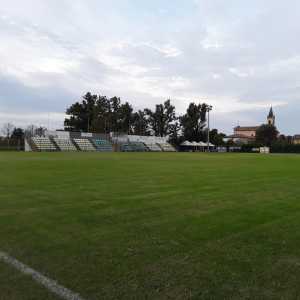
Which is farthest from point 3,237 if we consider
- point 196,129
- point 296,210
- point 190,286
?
point 196,129

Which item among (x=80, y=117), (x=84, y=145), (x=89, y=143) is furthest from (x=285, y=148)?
(x=80, y=117)

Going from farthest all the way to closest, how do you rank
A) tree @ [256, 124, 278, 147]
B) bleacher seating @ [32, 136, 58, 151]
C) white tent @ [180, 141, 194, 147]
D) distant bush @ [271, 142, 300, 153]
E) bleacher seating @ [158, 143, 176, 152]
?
1. tree @ [256, 124, 278, 147]
2. white tent @ [180, 141, 194, 147]
3. bleacher seating @ [158, 143, 176, 152]
4. distant bush @ [271, 142, 300, 153]
5. bleacher seating @ [32, 136, 58, 151]

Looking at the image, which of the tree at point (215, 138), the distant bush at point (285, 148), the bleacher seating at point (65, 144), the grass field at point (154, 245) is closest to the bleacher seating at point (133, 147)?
the bleacher seating at point (65, 144)

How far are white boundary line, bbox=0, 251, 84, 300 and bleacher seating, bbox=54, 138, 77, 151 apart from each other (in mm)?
60509

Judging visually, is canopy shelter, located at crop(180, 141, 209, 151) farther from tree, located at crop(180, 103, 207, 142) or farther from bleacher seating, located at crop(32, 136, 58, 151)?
bleacher seating, located at crop(32, 136, 58, 151)

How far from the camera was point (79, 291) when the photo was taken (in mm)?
3086

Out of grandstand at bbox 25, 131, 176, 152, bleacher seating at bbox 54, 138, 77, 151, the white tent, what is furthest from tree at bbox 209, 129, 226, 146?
bleacher seating at bbox 54, 138, 77, 151

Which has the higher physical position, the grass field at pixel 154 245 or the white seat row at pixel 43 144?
the white seat row at pixel 43 144

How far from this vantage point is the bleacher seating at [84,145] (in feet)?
214

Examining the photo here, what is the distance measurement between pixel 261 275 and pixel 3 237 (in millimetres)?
3667

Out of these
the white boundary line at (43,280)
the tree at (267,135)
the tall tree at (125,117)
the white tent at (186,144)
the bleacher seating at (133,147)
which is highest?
the tall tree at (125,117)

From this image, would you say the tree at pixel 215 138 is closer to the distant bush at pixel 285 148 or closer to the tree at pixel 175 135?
the tree at pixel 175 135

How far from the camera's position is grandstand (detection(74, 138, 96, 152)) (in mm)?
65125

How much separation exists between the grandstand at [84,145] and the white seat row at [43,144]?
576cm
